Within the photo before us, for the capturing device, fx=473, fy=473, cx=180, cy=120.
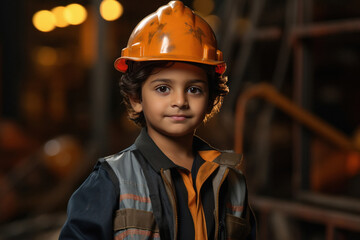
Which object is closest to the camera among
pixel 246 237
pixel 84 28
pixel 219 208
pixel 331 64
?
pixel 219 208

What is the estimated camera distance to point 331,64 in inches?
258

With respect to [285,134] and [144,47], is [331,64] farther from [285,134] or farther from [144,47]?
[144,47]

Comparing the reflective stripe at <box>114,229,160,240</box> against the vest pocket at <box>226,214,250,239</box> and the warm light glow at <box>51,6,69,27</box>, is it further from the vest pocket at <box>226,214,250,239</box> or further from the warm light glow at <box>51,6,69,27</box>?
the warm light glow at <box>51,6,69,27</box>

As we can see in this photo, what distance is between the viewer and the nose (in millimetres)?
1488

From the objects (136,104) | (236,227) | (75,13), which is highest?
(75,13)

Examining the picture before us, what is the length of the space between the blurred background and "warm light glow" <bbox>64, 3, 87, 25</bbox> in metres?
0.03

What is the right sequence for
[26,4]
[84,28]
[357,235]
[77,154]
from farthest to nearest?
[84,28], [26,4], [77,154], [357,235]

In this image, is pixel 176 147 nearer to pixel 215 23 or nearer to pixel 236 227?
pixel 236 227

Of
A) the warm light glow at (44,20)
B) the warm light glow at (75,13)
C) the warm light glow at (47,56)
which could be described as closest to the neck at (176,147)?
the warm light glow at (75,13)

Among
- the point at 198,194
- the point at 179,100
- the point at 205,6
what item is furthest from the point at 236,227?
the point at 205,6

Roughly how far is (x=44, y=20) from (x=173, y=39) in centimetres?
1015

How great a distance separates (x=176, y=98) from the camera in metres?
1.50

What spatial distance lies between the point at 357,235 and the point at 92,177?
2958 mm

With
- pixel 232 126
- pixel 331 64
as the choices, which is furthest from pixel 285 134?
pixel 232 126
